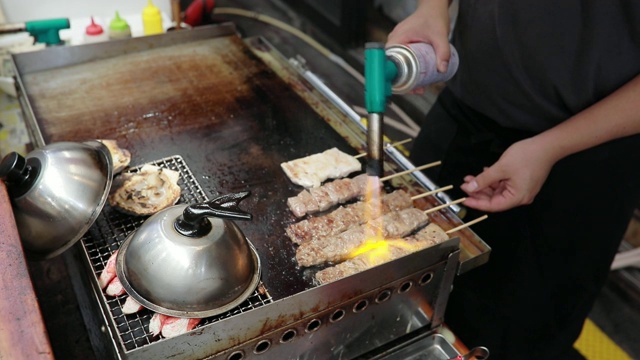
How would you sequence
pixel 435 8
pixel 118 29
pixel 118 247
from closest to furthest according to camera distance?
pixel 118 247
pixel 435 8
pixel 118 29

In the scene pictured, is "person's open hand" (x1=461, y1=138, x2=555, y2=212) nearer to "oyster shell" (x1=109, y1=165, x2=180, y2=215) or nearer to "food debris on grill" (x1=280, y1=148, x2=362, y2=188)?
"food debris on grill" (x1=280, y1=148, x2=362, y2=188)

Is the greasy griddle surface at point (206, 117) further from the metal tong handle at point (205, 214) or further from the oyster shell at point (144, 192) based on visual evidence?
the metal tong handle at point (205, 214)

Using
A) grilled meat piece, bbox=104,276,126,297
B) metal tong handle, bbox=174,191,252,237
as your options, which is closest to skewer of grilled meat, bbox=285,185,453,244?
metal tong handle, bbox=174,191,252,237

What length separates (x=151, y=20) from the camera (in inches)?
152

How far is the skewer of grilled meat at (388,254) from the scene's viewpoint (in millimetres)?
2045

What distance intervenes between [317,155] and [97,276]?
1228mm

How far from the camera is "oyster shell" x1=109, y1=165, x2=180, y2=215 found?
221 centimetres

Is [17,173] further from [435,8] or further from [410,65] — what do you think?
[435,8]

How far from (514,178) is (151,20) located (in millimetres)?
2871

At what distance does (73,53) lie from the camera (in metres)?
3.39

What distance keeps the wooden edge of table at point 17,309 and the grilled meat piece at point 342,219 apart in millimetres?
1042

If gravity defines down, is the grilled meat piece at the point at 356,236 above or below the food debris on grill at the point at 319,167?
below

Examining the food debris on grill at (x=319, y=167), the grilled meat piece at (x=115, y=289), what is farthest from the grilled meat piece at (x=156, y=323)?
the food debris on grill at (x=319, y=167)

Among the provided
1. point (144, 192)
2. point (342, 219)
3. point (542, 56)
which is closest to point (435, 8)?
point (542, 56)
